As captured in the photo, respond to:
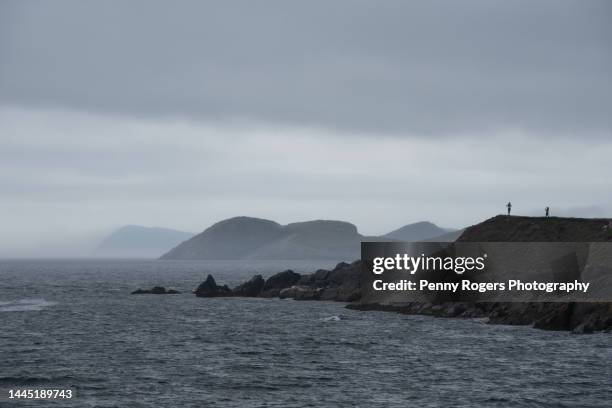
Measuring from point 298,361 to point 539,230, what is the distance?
58.7 m

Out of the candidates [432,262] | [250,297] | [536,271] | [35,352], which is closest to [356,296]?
[432,262]

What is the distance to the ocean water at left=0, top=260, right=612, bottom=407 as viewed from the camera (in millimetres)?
48875

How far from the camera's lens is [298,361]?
6316 centimetres

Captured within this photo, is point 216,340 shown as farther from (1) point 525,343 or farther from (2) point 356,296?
(2) point 356,296

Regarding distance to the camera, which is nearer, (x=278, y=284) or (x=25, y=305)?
(x=25, y=305)

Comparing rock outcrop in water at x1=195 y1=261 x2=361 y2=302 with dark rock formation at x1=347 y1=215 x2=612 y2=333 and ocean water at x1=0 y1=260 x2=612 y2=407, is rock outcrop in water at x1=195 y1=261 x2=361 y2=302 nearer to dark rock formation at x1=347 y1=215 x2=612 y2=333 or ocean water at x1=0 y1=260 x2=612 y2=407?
dark rock formation at x1=347 y1=215 x2=612 y2=333

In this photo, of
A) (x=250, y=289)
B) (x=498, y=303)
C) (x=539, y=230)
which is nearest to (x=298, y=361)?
(x=498, y=303)

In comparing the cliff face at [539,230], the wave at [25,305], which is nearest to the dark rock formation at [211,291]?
the wave at [25,305]

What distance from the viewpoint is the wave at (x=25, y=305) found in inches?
4296

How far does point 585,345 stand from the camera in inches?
2751

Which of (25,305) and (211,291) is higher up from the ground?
(211,291)

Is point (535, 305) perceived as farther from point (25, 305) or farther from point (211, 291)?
point (25, 305)

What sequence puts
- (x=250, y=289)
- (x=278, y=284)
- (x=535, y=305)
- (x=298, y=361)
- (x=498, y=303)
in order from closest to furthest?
(x=298, y=361) → (x=535, y=305) → (x=498, y=303) → (x=250, y=289) → (x=278, y=284)

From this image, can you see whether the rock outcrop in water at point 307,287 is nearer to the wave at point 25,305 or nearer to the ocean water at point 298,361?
the ocean water at point 298,361
